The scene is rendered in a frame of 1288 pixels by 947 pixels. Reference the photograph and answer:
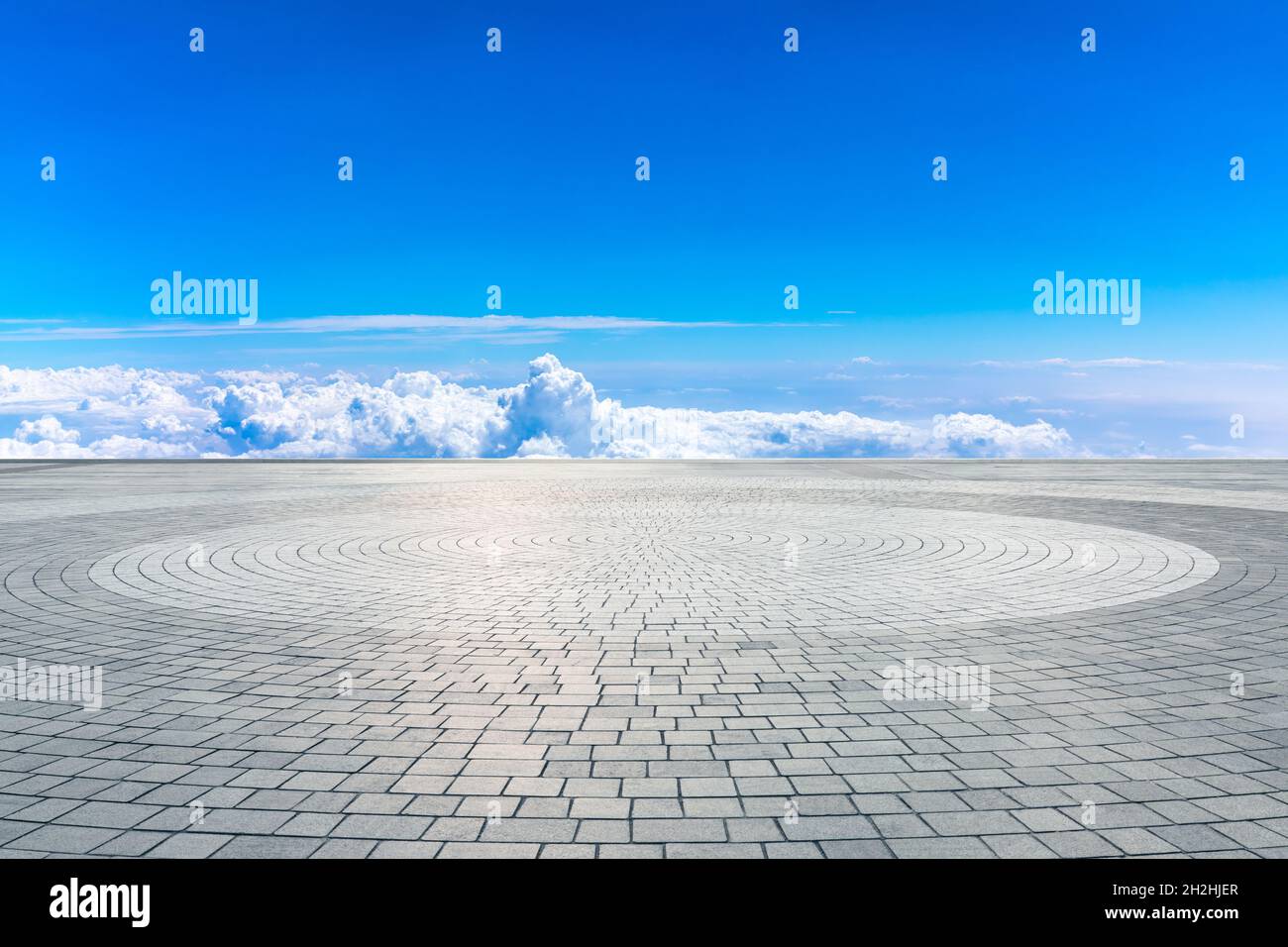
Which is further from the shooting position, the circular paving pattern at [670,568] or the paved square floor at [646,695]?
the circular paving pattern at [670,568]

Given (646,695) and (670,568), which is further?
(670,568)

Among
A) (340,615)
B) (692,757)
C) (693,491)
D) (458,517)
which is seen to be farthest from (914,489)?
(692,757)

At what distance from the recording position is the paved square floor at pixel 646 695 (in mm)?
3432

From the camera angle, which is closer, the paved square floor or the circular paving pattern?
the paved square floor

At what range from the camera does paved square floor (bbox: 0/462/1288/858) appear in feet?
11.3

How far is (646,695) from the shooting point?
5.04 m

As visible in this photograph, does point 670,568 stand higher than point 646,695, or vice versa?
point 670,568

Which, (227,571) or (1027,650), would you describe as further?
(227,571)

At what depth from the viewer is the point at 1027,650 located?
5984mm
